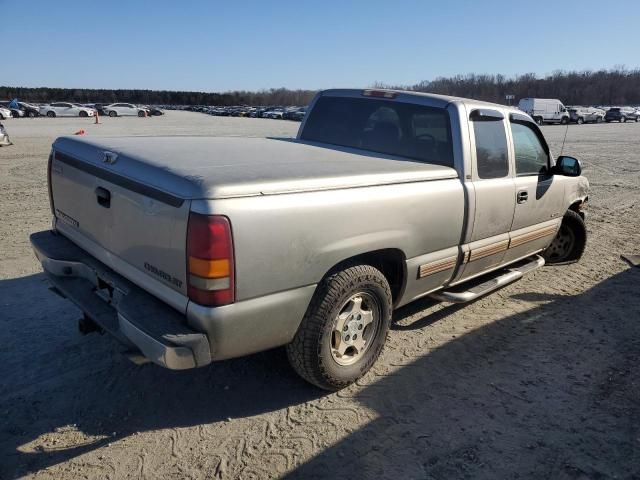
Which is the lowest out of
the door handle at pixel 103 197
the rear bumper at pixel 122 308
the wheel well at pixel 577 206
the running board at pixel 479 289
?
the running board at pixel 479 289

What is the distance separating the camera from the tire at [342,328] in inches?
117

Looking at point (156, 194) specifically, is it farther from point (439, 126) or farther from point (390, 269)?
point (439, 126)

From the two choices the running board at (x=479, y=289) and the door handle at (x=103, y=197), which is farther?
the running board at (x=479, y=289)

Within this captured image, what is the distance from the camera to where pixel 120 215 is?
2883 mm

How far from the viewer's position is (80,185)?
10.8 feet

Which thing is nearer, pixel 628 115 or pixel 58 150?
pixel 58 150

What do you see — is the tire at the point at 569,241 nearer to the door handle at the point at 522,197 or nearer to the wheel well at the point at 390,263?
the door handle at the point at 522,197

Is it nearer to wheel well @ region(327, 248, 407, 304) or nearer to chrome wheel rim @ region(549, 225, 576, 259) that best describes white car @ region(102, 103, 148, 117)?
chrome wheel rim @ region(549, 225, 576, 259)

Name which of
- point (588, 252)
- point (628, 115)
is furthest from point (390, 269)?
point (628, 115)

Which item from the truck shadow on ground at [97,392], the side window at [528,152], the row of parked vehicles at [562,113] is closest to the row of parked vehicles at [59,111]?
the row of parked vehicles at [562,113]

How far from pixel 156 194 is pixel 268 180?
59 centimetres

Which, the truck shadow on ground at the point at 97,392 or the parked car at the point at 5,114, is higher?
the parked car at the point at 5,114

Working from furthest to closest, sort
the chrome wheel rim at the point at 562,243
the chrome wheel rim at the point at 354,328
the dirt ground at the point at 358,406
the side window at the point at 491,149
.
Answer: the chrome wheel rim at the point at 562,243 → the side window at the point at 491,149 → the chrome wheel rim at the point at 354,328 → the dirt ground at the point at 358,406

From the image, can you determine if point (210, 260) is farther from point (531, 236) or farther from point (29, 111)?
point (29, 111)
